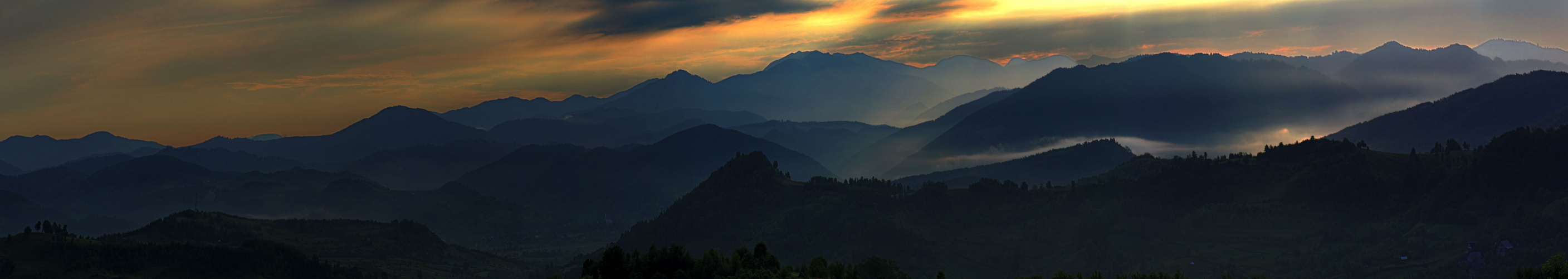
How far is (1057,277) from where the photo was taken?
13275cm

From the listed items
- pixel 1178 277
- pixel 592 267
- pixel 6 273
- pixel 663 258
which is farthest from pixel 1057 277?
pixel 6 273

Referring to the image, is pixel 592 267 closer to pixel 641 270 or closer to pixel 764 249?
pixel 641 270

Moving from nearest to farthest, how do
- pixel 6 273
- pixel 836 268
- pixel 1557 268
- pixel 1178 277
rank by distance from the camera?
pixel 1557 268 < pixel 1178 277 < pixel 836 268 < pixel 6 273

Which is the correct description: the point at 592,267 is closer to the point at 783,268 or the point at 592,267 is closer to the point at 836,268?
the point at 783,268

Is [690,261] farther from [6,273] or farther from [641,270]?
[6,273]

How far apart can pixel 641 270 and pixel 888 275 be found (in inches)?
3543

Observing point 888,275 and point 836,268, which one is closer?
point 836,268

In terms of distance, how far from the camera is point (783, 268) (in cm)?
13275

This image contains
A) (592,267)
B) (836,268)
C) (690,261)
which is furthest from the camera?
(836,268)

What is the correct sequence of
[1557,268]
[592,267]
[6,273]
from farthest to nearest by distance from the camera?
[6,273], [592,267], [1557,268]

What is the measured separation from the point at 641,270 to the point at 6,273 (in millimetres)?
173218

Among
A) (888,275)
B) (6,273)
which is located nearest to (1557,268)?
(888,275)

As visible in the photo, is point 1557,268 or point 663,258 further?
point 663,258

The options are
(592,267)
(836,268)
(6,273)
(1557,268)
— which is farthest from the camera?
(6,273)
